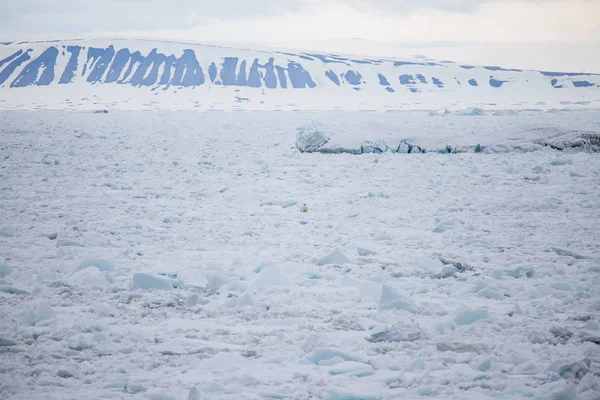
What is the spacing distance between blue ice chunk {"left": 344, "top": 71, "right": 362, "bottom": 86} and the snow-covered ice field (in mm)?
84416

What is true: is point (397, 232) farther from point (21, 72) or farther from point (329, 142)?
point (21, 72)

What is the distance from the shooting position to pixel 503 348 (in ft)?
8.82

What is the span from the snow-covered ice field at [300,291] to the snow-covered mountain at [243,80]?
5950cm

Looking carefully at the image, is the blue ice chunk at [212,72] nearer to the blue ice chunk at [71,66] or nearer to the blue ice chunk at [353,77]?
the blue ice chunk at [71,66]

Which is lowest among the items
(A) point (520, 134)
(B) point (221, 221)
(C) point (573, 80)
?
(B) point (221, 221)

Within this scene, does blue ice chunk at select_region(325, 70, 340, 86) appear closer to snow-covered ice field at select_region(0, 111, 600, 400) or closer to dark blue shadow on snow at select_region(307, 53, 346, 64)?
dark blue shadow on snow at select_region(307, 53, 346, 64)

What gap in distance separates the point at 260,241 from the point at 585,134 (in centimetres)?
932

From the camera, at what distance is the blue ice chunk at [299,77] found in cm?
8712

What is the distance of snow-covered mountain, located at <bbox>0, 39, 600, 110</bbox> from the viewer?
7125 cm

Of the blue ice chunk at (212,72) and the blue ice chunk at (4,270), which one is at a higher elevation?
the blue ice chunk at (212,72)

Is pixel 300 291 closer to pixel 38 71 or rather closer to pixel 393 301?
pixel 393 301

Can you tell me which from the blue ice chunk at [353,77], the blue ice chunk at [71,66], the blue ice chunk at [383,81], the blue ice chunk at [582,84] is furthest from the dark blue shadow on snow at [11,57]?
the blue ice chunk at [582,84]

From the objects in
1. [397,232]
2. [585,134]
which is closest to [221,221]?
[397,232]

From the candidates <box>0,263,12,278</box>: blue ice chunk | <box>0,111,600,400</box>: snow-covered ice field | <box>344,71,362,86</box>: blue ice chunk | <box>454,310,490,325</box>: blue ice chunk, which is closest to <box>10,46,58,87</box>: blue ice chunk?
<box>344,71,362,86</box>: blue ice chunk
